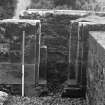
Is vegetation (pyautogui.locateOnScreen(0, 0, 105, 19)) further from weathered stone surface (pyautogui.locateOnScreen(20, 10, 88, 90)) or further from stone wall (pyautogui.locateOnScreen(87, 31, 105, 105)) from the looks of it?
stone wall (pyautogui.locateOnScreen(87, 31, 105, 105))

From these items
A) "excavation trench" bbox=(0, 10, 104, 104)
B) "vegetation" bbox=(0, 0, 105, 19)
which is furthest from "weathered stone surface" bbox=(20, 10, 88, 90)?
"vegetation" bbox=(0, 0, 105, 19)

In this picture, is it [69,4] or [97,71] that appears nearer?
[97,71]

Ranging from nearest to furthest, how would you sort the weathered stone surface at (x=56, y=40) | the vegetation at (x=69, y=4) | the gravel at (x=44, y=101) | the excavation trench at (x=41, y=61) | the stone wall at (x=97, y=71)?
the stone wall at (x=97, y=71) < the gravel at (x=44, y=101) < the excavation trench at (x=41, y=61) < the weathered stone surface at (x=56, y=40) < the vegetation at (x=69, y=4)

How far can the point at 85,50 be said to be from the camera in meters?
5.04

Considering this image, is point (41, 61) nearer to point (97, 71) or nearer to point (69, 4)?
point (97, 71)

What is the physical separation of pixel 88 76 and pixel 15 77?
131 cm

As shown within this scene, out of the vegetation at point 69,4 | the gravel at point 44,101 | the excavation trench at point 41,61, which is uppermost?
the vegetation at point 69,4

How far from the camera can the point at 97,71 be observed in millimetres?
3977

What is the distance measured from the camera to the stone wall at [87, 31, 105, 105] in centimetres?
359

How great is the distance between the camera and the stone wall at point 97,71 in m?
3.59

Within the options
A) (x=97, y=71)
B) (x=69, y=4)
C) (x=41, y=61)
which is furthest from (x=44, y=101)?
(x=69, y=4)

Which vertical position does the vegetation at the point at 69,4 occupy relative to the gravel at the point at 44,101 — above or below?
above

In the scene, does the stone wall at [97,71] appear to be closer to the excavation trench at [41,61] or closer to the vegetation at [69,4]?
the excavation trench at [41,61]

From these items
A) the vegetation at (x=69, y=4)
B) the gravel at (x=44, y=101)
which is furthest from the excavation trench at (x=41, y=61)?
the vegetation at (x=69, y=4)
